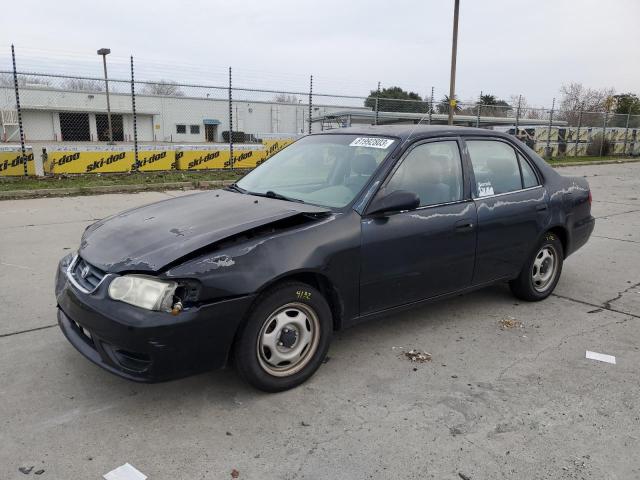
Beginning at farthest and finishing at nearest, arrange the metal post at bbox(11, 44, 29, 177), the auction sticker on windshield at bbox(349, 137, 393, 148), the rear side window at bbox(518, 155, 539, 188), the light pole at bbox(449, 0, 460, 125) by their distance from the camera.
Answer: the light pole at bbox(449, 0, 460, 125), the metal post at bbox(11, 44, 29, 177), the rear side window at bbox(518, 155, 539, 188), the auction sticker on windshield at bbox(349, 137, 393, 148)

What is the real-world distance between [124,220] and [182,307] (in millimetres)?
1174

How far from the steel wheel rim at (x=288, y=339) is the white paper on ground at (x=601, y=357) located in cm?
209

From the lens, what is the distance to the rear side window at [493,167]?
418 centimetres

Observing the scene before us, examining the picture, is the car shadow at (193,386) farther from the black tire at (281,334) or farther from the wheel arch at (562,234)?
the wheel arch at (562,234)

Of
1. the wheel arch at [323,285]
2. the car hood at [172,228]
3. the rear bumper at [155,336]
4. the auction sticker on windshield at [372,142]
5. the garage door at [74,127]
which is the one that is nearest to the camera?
the rear bumper at [155,336]

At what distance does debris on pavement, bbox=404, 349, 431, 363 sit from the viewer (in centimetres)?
359

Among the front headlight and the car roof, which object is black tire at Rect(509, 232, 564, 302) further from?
the front headlight

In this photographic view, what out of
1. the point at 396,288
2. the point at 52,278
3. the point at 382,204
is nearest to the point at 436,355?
the point at 396,288

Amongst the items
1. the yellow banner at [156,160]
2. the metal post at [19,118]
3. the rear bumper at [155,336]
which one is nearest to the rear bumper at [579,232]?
the rear bumper at [155,336]

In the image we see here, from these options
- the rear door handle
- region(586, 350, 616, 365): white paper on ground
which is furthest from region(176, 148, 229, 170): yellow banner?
region(586, 350, 616, 365): white paper on ground

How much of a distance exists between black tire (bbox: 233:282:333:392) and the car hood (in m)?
0.46

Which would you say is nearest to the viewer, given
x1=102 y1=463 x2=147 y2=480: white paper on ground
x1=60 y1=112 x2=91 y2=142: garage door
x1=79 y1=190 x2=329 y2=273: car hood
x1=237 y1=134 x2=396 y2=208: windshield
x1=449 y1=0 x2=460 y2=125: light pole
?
x1=102 y1=463 x2=147 y2=480: white paper on ground

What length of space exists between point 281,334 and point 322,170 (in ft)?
4.91

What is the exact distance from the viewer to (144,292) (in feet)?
8.77
